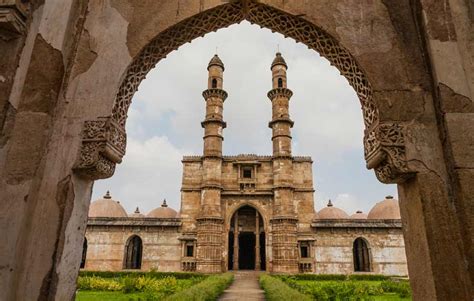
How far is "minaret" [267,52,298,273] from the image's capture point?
851 inches

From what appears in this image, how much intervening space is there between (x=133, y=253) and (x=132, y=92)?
2310 cm

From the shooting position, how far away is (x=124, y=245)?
22.9m

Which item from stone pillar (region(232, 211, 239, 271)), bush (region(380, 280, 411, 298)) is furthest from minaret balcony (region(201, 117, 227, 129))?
bush (region(380, 280, 411, 298))

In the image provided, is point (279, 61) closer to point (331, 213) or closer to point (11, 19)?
point (331, 213)

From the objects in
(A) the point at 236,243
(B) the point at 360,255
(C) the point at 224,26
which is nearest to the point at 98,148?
(C) the point at 224,26

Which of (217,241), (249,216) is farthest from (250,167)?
(217,241)

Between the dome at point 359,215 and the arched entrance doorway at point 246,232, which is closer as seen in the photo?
the arched entrance doorway at point 246,232

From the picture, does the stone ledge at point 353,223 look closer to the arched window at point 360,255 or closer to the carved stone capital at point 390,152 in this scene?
the arched window at point 360,255

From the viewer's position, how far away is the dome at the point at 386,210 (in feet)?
86.6

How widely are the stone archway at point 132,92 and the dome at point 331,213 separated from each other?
1006 inches

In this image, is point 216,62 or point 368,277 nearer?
point 368,277

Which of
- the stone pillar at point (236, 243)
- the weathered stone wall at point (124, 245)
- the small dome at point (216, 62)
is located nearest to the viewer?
the weathered stone wall at point (124, 245)

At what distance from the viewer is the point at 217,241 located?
22078mm

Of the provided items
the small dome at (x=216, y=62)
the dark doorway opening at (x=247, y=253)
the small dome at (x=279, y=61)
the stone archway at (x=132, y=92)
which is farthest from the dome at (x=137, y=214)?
the stone archway at (x=132, y=92)
